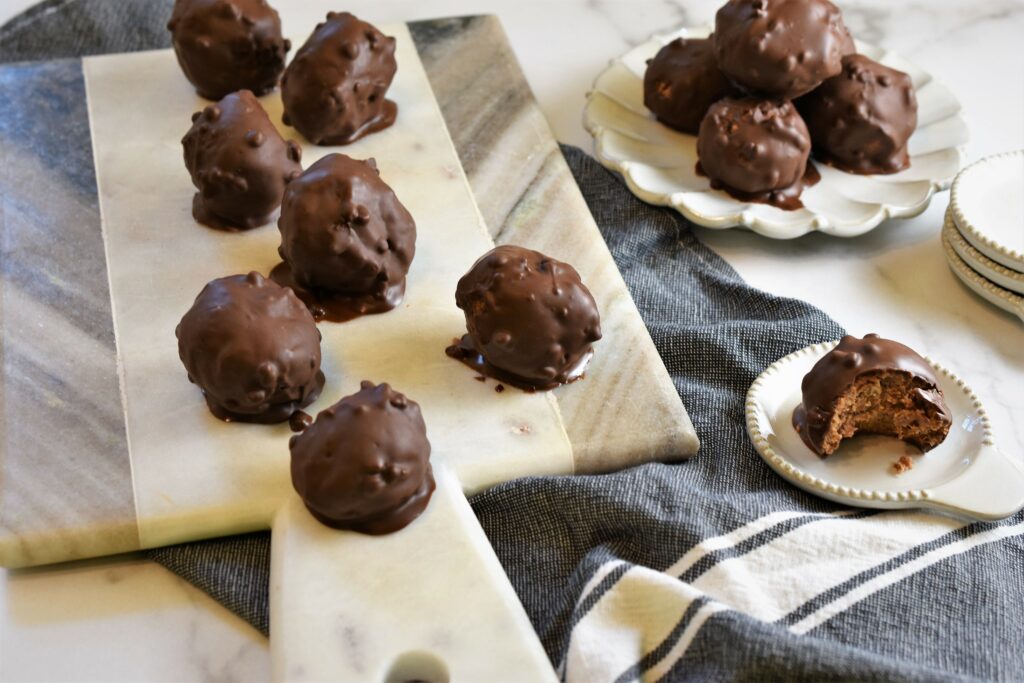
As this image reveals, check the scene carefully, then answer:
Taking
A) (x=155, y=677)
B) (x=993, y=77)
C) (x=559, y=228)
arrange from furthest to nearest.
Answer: (x=993, y=77) < (x=559, y=228) < (x=155, y=677)

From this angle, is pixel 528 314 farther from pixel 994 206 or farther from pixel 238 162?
pixel 994 206

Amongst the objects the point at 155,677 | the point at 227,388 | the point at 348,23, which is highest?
the point at 348,23

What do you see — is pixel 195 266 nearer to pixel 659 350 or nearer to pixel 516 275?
pixel 516 275

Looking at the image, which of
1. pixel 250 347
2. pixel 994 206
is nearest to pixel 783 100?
pixel 994 206

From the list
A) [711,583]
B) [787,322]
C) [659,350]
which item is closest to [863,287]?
[787,322]

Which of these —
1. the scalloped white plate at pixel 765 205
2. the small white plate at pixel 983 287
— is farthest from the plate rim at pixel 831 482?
the scalloped white plate at pixel 765 205

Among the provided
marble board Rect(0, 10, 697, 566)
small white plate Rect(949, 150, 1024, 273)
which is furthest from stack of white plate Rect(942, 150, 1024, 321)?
marble board Rect(0, 10, 697, 566)

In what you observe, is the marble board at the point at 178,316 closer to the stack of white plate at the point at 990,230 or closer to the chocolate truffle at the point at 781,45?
the chocolate truffle at the point at 781,45
